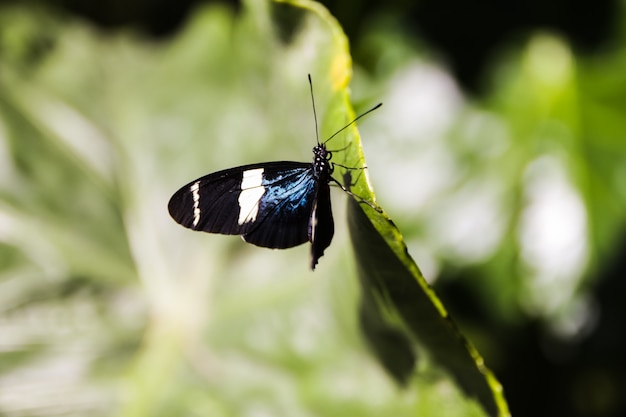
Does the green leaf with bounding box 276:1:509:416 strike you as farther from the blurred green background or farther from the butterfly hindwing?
the blurred green background

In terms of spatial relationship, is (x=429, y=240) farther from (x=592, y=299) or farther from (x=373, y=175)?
(x=592, y=299)

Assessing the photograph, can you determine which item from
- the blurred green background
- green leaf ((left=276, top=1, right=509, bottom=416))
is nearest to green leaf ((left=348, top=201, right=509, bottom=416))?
green leaf ((left=276, top=1, right=509, bottom=416))

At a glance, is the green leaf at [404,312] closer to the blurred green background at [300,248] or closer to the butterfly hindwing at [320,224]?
the butterfly hindwing at [320,224]

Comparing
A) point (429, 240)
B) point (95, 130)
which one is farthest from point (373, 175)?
point (95, 130)

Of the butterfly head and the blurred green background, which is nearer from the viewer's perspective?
the butterfly head

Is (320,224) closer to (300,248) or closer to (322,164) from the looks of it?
(322,164)

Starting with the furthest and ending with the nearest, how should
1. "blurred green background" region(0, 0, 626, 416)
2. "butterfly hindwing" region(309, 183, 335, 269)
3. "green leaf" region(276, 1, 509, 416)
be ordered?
"blurred green background" region(0, 0, 626, 416) → "butterfly hindwing" region(309, 183, 335, 269) → "green leaf" region(276, 1, 509, 416)

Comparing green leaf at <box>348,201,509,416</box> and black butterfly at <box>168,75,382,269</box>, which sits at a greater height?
black butterfly at <box>168,75,382,269</box>

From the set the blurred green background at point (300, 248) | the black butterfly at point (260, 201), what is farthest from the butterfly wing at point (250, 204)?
the blurred green background at point (300, 248)
